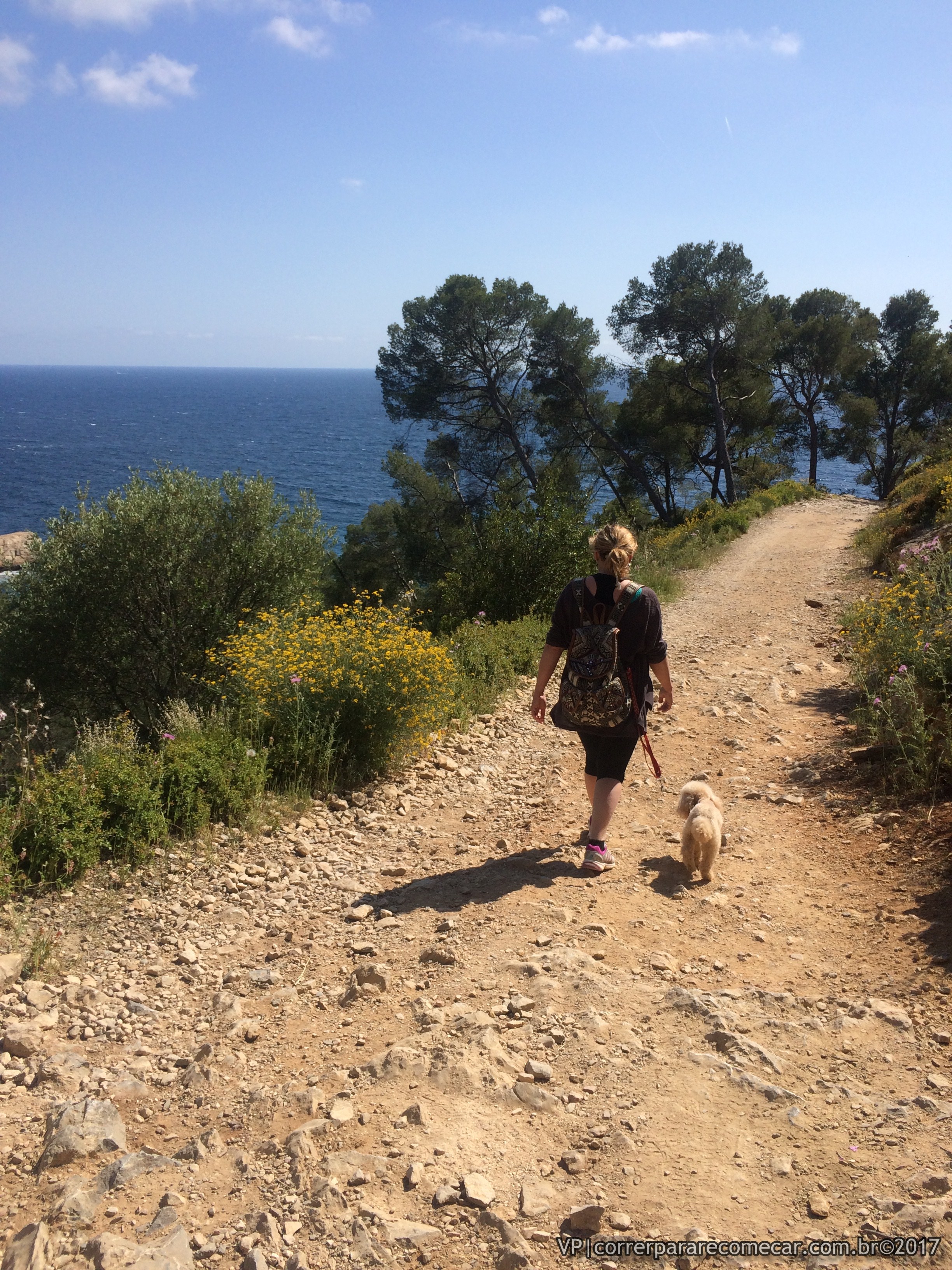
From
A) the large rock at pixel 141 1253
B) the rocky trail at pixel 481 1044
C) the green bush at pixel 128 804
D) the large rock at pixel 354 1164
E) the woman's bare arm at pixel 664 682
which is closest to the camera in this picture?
the large rock at pixel 141 1253

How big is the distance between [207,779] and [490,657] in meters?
3.90

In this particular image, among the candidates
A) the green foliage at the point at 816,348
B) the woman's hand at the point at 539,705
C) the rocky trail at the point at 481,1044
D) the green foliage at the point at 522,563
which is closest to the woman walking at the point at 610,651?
the woman's hand at the point at 539,705

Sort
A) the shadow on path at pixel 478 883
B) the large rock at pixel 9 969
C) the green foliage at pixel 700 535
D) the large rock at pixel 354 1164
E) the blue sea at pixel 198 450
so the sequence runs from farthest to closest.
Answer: the blue sea at pixel 198 450
the green foliage at pixel 700 535
the shadow on path at pixel 478 883
the large rock at pixel 9 969
the large rock at pixel 354 1164

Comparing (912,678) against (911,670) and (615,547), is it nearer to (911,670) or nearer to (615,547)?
(911,670)

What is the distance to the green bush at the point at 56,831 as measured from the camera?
178 inches

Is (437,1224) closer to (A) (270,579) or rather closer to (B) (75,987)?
(B) (75,987)

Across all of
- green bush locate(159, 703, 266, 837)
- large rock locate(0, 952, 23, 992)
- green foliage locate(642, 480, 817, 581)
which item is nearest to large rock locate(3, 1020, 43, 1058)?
large rock locate(0, 952, 23, 992)

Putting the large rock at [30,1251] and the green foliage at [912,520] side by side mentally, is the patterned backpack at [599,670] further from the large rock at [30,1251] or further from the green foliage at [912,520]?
the green foliage at [912,520]

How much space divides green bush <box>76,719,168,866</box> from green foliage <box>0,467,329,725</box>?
9259mm

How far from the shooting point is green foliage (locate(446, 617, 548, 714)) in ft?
25.6

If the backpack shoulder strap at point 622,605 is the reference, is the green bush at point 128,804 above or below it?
below

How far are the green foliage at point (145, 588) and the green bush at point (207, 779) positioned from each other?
884cm

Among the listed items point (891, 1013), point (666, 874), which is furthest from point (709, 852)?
point (891, 1013)

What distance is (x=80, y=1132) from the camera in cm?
288
